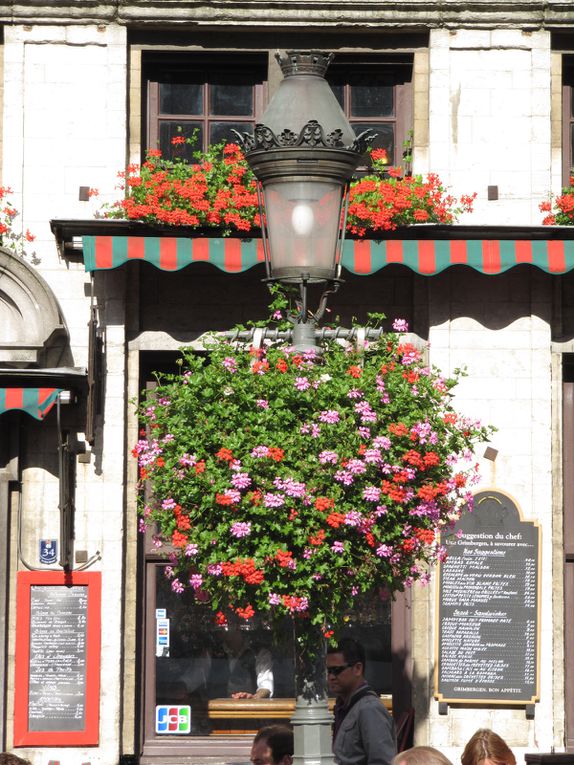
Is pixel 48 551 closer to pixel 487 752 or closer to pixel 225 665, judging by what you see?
pixel 225 665

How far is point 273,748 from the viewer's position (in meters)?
9.06

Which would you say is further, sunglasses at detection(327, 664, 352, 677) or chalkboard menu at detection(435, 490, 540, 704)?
chalkboard menu at detection(435, 490, 540, 704)

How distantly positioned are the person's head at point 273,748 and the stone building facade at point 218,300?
18.2 ft

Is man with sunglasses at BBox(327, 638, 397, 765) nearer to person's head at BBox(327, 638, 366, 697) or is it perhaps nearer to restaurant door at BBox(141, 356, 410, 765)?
person's head at BBox(327, 638, 366, 697)

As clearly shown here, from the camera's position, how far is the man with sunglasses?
1010cm

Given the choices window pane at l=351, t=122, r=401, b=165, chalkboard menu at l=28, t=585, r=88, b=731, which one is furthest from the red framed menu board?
window pane at l=351, t=122, r=401, b=165

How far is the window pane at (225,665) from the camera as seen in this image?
14977 millimetres

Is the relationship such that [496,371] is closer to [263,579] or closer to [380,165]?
[380,165]

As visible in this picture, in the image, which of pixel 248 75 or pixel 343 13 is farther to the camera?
pixel 248 75

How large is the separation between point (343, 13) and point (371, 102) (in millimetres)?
937

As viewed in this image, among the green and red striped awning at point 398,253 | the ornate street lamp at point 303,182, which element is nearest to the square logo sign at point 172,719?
the green and red striped awning at point 398,253

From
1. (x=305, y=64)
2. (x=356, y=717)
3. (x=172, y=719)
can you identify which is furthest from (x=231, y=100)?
(x=356, y=717)

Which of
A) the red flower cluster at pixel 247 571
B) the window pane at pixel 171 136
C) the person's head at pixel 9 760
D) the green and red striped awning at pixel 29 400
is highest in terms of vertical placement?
the window pane at pixel 171 136

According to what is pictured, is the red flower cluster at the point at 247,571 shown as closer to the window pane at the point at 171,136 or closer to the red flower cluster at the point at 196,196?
the red flower cluster at the point at 196,196
